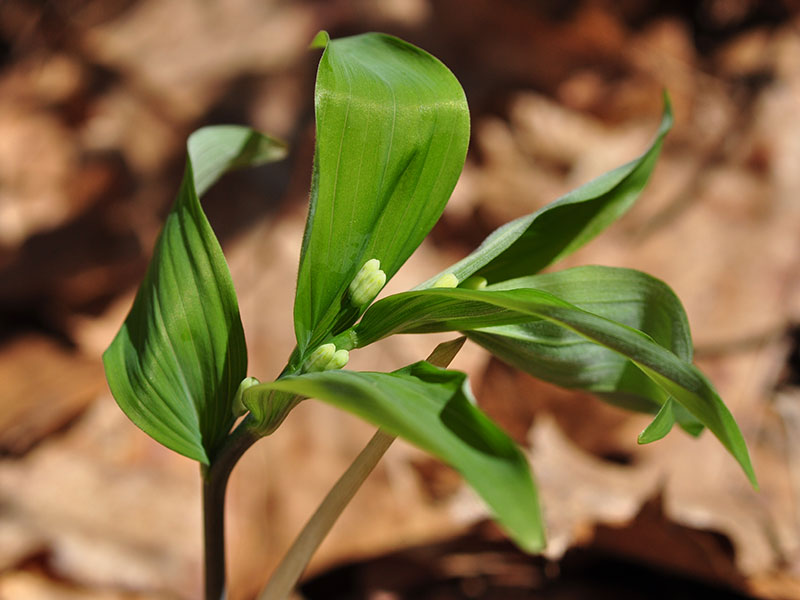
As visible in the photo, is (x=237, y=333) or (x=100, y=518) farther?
(x=100, y=518)

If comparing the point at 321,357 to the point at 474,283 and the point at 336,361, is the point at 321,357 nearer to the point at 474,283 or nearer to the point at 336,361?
the point at 336,361

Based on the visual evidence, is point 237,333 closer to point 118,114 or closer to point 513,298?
point 513,298

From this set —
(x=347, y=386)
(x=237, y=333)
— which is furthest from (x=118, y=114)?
(x=347, y=386)

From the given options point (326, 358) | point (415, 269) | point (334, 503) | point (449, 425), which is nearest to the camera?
point (449, 425)

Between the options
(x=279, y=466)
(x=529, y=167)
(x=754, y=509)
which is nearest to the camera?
(x=754, y=509)

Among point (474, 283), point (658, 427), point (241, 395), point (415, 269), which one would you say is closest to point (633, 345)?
point (658, 427)

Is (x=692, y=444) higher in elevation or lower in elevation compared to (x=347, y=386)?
lower

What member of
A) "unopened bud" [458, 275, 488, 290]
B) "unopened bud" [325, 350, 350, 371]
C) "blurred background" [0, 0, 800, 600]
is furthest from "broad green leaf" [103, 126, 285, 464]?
"blurred background" [0, 0, 800, 600]
